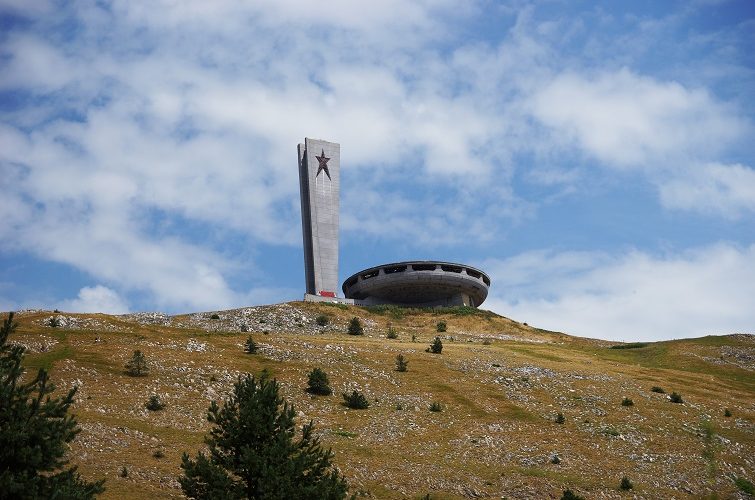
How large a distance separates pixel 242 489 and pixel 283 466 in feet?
4.95

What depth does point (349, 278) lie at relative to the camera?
109500mm

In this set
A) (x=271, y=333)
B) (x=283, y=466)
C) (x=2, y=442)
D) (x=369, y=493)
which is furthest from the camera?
(x=271, y=333)

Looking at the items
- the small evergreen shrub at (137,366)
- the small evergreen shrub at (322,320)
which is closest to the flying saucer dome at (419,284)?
the small evergreen shrub at (322,320)

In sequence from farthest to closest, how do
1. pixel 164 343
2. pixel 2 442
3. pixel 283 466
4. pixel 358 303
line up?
pixel 358 303, pixel 164 343, pixel 283 466, pixel 2 442

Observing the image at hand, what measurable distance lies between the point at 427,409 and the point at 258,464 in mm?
25659

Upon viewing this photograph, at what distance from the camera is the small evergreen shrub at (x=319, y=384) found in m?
51.5

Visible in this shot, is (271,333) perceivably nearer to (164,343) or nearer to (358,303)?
(164,343)

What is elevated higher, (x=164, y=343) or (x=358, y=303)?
(x=358, y=303)

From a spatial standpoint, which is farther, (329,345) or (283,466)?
(329,345)

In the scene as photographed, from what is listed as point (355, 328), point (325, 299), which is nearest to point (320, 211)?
point (325, 299)

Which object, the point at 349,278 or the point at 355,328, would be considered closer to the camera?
the point at 355,328

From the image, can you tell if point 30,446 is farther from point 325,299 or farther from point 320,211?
point 320,211

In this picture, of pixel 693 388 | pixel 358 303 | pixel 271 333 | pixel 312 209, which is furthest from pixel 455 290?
pixel 693 388

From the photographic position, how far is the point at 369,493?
36594 mm
